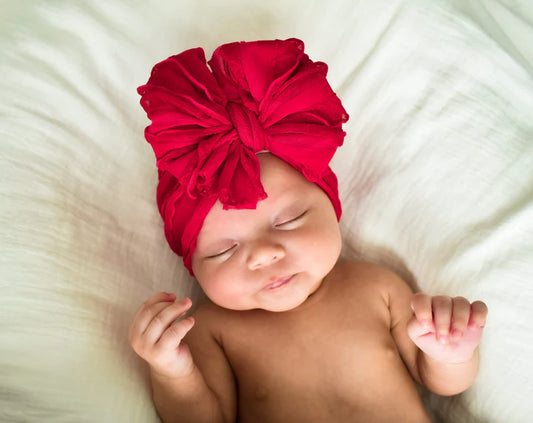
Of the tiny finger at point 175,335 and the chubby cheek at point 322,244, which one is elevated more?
the chubby cheek at point 322,244

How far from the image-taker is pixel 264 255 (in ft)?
3.60

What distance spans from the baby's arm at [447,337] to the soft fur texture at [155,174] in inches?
2.8

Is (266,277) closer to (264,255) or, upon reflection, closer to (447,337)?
(264,255)

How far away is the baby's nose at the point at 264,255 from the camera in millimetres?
1101

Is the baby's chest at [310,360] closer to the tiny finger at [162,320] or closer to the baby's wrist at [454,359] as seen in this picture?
the baby's wrist at [454,359]

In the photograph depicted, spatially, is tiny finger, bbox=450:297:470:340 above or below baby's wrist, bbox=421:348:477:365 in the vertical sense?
above

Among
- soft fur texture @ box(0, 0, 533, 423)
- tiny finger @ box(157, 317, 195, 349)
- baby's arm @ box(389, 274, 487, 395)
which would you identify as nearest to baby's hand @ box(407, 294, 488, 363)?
baby's arm @ box(389, 274, 487, 395)

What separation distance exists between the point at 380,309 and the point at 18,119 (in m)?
0.82

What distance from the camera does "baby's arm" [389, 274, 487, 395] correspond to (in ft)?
3.36

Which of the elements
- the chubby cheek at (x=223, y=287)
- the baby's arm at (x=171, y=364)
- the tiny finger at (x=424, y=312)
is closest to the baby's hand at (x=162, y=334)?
the baby's arm at (x=171, y=364)

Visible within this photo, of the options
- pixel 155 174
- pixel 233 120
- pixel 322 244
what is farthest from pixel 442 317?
pixel 155 174

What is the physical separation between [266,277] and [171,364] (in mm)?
224

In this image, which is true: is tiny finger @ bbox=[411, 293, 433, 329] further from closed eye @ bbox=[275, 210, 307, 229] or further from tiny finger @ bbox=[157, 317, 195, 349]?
tiny finger @ bbox=[157, 317, 195, 349]

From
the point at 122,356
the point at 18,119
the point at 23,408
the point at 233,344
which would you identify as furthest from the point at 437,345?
the point at 18,119
